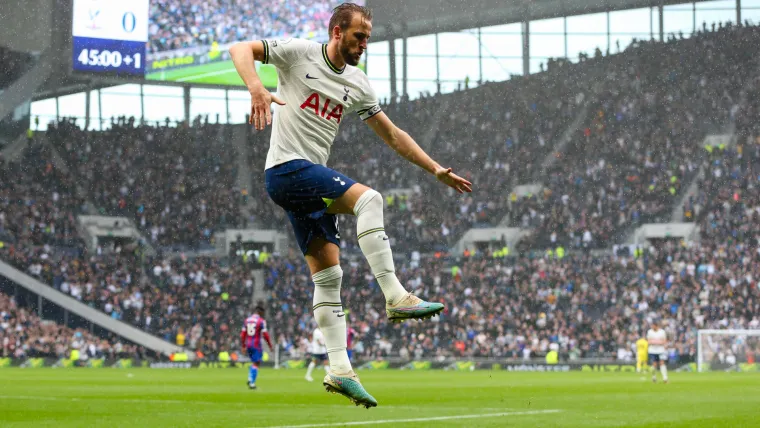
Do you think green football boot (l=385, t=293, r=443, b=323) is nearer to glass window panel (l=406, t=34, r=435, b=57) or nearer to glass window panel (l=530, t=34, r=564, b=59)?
glass window panel (l=530, t=34, r=564, b=59)

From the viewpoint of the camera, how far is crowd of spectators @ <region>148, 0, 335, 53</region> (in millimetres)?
45750

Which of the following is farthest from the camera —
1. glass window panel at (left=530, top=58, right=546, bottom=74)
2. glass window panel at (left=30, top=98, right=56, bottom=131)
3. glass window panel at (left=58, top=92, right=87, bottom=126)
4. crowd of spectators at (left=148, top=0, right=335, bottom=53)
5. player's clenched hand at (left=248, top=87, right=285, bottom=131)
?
glass window panel at (left=58, top=92, right=87, bottom=126)

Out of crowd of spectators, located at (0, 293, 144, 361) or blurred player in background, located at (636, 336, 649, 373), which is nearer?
blurred player in background, located at (636, 336, 649, 373)

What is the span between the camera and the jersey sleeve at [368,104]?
745 centimetres

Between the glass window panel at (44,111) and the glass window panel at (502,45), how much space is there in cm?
2331

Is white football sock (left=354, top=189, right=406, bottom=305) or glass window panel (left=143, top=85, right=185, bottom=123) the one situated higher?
glass window panel (left=143, top=85, right=185, bottom=123)

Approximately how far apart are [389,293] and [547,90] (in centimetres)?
4641

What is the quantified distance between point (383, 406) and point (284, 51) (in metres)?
10.1

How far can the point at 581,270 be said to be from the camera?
140 feet

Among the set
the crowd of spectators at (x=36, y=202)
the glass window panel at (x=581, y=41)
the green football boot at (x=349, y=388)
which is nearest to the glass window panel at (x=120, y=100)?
the crowd of spectators at (x=36, y=202)

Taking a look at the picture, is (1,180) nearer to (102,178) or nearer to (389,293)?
(102,178)

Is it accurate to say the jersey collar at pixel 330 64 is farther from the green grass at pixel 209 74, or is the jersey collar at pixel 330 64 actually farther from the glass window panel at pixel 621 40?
the glass window panel at pixel 621 40

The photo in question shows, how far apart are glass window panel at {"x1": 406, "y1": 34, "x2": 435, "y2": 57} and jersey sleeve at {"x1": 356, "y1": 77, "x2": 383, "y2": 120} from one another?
165ft

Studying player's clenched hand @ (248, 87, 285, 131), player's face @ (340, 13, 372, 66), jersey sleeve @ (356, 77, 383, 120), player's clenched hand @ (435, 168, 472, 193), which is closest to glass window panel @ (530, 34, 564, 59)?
jersey sleeve @ (356, 77, 383, 120)
